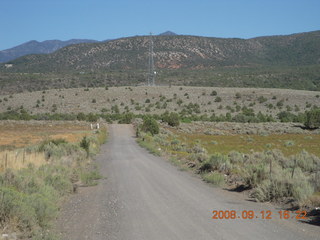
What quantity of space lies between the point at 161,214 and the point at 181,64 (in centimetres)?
12562

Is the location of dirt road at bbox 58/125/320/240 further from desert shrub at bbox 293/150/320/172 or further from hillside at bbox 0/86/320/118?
hillside at bbox 0/86/320/118

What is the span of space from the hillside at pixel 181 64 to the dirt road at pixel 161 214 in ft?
300

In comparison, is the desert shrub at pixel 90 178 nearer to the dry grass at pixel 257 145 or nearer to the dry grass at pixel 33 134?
the dry grass at pixel 257 145

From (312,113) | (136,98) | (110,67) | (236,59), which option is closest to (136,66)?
(110,67)

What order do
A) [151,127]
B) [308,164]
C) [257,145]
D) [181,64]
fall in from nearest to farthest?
[308,164] < [257,145] < [151,127] < [181,64]

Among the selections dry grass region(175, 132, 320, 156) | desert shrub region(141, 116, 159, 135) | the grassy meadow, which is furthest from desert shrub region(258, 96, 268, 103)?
the grassy meadow

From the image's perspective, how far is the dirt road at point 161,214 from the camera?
8.30 m

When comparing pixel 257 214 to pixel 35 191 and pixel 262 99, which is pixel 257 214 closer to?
pixel 35 191

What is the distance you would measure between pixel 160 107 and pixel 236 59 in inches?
2368

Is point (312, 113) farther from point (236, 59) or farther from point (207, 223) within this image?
point (236, 59)

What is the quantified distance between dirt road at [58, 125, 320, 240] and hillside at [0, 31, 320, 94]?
91.5 meters

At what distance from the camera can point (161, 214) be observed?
32.2 ft

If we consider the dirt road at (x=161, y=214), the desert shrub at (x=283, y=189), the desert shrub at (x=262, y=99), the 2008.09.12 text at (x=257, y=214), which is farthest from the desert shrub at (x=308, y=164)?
the desert shrub at (x=262, y=99)

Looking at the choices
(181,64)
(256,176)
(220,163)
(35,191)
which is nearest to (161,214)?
(35,191)
